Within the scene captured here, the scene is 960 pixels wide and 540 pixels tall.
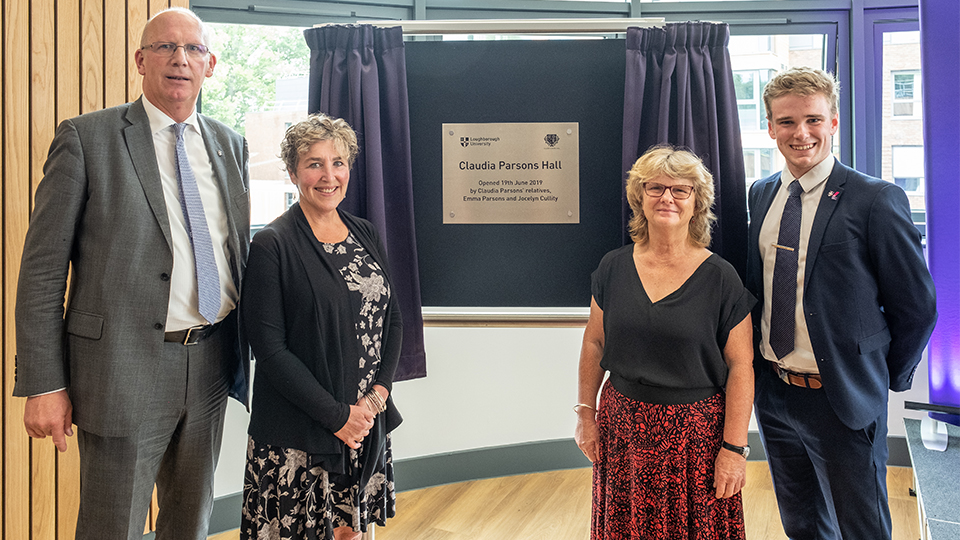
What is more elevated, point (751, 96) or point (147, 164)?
point (751, 96)

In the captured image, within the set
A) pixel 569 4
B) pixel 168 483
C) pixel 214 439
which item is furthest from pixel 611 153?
pixel 168 483

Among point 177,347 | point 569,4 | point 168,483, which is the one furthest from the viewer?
point 569,4

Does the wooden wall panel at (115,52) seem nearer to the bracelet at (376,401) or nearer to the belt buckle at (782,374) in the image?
the bracelet at (376,401)

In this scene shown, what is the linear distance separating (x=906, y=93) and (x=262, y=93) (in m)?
3.34

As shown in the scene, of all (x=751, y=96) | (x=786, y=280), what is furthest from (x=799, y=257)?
(x=751, y=96)

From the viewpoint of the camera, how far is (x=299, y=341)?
1738mm

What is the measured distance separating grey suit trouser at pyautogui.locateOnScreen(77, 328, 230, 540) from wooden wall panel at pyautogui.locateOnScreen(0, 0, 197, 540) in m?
0.70

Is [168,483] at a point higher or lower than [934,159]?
lower

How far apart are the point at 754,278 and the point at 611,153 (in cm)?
72

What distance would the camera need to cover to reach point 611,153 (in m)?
2.35

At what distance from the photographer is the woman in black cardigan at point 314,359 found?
1708mm

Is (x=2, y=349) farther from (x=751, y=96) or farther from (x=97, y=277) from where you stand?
(x=751, y=96)

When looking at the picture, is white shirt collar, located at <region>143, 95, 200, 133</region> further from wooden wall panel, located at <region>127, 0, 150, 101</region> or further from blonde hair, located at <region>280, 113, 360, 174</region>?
wooden wall panel, located at <region>127, 0, 150, 101</region>

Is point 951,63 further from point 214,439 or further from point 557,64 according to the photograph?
point 214,439
